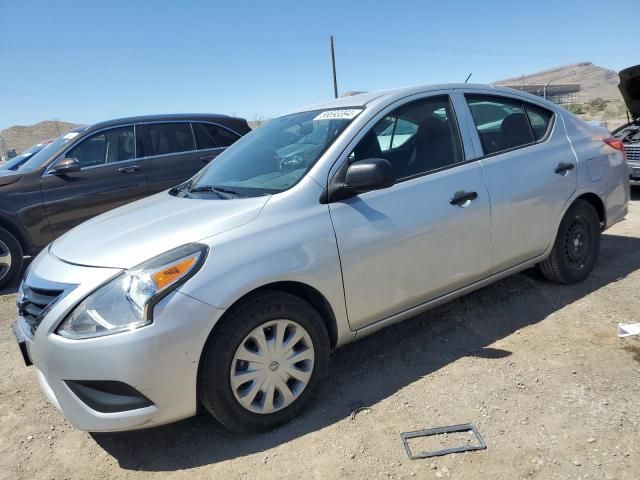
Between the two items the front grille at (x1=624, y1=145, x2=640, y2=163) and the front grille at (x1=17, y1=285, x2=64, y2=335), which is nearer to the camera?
the front grille at (x1=17, y1=285, x2=64, y2=335)

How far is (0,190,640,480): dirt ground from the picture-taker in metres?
2.30

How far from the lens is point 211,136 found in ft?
22.8

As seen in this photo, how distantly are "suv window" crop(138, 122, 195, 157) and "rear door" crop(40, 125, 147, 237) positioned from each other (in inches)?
6.3

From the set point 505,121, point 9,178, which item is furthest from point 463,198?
point 9,178

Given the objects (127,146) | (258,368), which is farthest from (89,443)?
(127,146)

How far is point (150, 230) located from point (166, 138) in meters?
4.39

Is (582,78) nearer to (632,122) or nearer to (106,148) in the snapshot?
(632,122)

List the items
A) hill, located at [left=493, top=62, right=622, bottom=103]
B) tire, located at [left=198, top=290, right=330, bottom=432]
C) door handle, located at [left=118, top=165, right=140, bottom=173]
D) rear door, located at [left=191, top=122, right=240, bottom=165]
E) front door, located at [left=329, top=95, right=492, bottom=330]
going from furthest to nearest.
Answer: hill, located at [left=493, top=62, right=622, bottom=103] → rear door, located at [left=191, top=122, right=240, bottom=165] → door handle, located at [left=118, top=165, right=140, bottom=173] → front door, located at [left=329, top=95, right=492, bottom=330] → tire, located at [left=198, top=290, right=330, bottom=432]

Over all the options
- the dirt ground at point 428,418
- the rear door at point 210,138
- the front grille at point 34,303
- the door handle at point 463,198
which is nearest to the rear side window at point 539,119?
the door handle at point 463,198

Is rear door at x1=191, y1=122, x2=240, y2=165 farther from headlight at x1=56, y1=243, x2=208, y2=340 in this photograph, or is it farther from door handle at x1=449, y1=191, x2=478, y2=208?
headlight at x1=56, y1=243, x2=208, y2=340

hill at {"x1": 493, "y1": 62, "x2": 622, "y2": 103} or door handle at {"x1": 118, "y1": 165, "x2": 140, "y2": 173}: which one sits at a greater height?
hill at {"x1": 493, "y1": 62, "x2": 622, "y2": 103}

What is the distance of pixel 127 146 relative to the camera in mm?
6402

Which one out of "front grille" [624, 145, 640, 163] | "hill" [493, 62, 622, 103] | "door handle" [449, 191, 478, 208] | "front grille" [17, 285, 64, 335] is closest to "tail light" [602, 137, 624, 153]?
"door handle" [449, 191, 478, 208]

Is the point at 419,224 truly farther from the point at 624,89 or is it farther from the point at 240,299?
the point at 624,89
